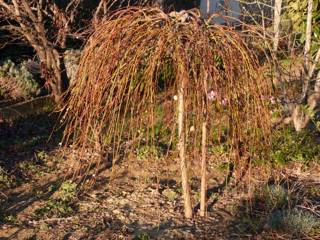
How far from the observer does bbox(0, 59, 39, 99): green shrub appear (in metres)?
6.71

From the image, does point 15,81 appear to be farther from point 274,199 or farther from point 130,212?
point 274,199

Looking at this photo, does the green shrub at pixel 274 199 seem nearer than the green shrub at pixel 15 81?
Yes

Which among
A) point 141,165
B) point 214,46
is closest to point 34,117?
point 141,165

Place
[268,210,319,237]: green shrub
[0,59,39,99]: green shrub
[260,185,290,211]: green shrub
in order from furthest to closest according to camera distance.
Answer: [0,59,39,99]: green shrub
[260,185,290,211]: green shrub
[268,210,319,237]: green shrub

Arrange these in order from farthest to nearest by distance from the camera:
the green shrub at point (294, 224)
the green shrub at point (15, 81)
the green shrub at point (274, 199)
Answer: the green shrub at point (15, 81)
the green shrub at point (274, 199)
the green shrub at point (294, 224)

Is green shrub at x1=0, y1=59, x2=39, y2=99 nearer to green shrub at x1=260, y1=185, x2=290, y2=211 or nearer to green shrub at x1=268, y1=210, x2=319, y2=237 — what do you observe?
green shrub at x1=260, y1=185, x2=290, y2=211

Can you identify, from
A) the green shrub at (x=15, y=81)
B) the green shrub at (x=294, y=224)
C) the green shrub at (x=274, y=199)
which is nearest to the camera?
the green shrub at (x=294, y=224)

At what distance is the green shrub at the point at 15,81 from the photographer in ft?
22.0

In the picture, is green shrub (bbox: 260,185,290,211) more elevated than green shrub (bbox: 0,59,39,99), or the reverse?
green shrub (bbox: 0,59,39,99)

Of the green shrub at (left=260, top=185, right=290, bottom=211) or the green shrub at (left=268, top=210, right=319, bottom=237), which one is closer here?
the green shrub at (left=268, top=210, right=319, bottom=237)

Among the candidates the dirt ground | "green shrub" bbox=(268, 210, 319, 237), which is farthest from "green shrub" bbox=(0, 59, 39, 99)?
"green shrub" bbox=(268, 210, 319, 237)

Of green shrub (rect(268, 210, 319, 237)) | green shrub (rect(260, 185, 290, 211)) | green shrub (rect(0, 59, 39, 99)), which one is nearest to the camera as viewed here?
green shrub (rect(268, 210, 319, 237))

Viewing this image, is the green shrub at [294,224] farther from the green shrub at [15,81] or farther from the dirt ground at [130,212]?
the green shrub at [15,81]

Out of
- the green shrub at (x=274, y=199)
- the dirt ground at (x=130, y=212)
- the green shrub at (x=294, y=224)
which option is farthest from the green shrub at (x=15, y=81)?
the green shrub at (x=294, y=224)
